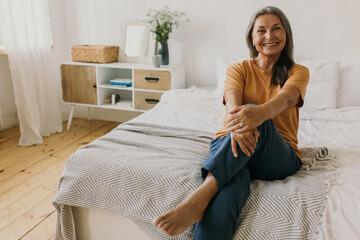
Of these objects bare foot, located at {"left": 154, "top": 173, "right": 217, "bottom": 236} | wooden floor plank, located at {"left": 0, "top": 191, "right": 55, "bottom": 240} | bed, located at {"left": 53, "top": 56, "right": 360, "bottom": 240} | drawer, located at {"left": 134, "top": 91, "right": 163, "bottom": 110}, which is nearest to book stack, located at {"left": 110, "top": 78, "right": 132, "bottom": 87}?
drawer, located at {"left": 134, "top": 91, "right": 163, "bottom": 110}

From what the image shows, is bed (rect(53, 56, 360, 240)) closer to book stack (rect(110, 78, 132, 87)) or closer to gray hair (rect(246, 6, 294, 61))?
gray hair (rect(246, 6, 294, 61))

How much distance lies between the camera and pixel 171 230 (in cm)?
102

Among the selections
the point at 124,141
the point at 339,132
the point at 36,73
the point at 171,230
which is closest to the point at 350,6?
the point at 339,132

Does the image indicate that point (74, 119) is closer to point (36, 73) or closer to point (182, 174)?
point (36, 73)

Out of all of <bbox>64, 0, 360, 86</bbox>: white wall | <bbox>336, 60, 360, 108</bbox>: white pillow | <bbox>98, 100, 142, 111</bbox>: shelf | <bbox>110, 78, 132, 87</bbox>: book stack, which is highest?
<bbox>64, 0, 360, 86</bbox>: white wall

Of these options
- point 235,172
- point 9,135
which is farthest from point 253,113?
point 9,135

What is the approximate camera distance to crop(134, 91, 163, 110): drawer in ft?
9.14

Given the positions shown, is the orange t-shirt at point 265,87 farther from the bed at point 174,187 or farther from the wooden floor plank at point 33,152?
the wooden floor plank at point 33,152

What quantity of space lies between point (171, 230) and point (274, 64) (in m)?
0.87

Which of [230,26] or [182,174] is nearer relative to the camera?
[182,174]

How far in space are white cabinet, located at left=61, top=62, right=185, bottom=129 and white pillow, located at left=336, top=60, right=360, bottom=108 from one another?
1297mm

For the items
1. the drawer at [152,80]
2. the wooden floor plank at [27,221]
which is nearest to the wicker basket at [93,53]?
the drawer at [152,80]

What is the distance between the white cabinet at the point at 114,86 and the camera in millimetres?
2752

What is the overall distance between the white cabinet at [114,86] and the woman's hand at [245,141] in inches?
65.0
